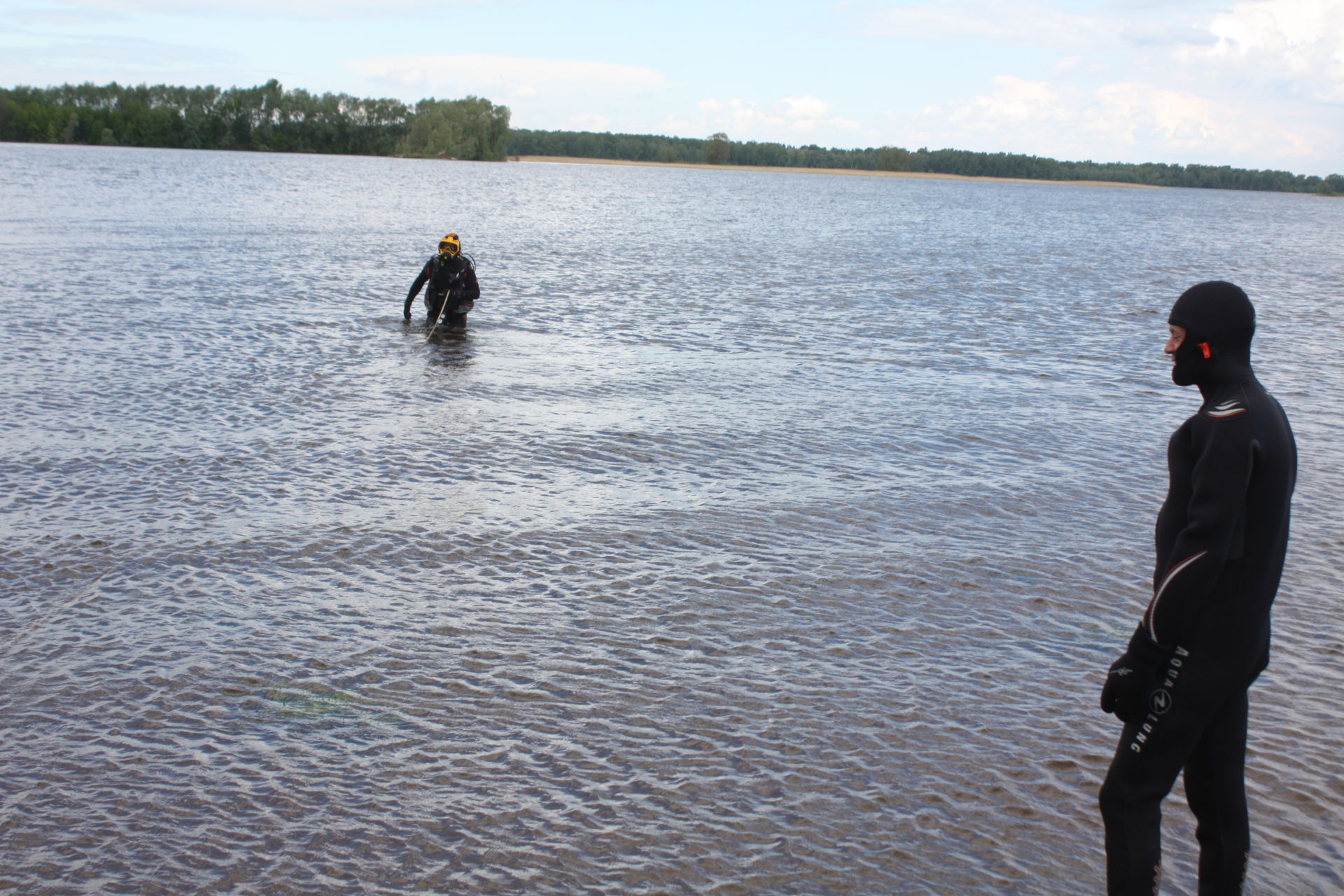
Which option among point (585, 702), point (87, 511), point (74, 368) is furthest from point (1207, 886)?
point (74, 368)

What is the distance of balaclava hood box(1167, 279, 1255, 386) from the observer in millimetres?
3387

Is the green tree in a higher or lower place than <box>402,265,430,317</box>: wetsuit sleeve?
higher

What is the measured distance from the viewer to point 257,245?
29.8m

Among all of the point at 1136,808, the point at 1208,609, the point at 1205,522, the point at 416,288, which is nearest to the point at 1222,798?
the point at 1136,808

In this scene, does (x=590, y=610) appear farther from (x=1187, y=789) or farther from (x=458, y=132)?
(x=458, y=132)

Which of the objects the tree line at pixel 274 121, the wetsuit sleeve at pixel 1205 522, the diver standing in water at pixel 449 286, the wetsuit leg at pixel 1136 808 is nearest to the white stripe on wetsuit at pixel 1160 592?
the wetsuit sleeve at pixel 1205 522

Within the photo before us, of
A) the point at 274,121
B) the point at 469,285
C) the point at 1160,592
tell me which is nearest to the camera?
the point at 1160,592

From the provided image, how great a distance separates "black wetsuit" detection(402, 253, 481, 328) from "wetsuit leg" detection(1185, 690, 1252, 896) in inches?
558

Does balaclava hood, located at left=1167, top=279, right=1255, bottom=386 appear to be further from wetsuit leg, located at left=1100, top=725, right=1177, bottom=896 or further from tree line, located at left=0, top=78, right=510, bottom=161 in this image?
tree line, located at left=0, top=78, right=510, bottom=161

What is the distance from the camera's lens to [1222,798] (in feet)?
11.6

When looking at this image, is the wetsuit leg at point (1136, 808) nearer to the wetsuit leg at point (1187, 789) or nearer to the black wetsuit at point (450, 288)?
the wetsuit leg at point (1187, 789)

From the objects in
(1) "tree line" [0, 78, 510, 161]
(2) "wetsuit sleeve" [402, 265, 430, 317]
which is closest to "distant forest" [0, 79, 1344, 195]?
(1) "tree line" [0, 78, 510, 161]

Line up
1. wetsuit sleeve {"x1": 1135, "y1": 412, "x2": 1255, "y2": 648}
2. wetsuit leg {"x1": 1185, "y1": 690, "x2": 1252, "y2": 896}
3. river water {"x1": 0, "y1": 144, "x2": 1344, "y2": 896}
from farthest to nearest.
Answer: river water {"x1": 0, "y1": 144, "x2": 1344, "y2": 896}, wetsuit leg {"x1": 1185, "y1": 690, "x2": 1252, "y2": 896}, wetsuit sleeve {"x1": 1135, "y1": 412, "x2": 1255, "y2": 648}

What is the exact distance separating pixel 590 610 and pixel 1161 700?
3.73 metres
